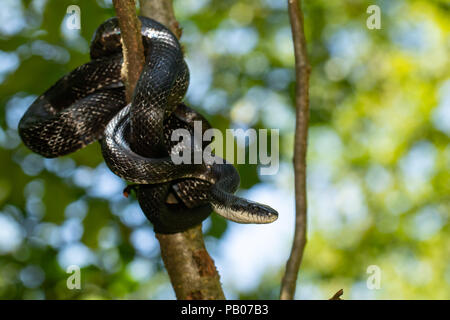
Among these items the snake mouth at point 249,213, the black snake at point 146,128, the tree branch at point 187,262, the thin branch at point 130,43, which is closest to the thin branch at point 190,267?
the tree branch at point 187,262

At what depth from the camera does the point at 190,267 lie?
10.2 ft

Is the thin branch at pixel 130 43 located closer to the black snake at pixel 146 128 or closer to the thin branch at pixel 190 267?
the black snake at pixel 146 128

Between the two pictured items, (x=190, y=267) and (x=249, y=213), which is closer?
(x=249, y=213)

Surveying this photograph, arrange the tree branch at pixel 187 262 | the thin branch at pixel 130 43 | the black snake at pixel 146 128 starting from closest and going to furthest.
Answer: the thin branch at pixel 130 43 < the black snake at pixel 146 128 < the tree branch at pixel 187 262

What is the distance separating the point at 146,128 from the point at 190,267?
0.93 meters

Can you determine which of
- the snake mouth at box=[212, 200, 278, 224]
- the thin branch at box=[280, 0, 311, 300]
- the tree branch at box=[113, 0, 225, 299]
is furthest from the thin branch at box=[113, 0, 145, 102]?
the thin branch at box=[280, 0, 311, 300]

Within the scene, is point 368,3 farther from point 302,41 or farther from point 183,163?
point 183,163

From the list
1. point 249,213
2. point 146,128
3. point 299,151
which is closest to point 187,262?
point 249,213

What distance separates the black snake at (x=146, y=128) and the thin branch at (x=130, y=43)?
8 centimetres

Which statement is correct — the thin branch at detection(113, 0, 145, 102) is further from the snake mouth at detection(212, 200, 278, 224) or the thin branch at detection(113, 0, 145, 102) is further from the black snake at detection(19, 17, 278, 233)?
the snake mouth at detection(212, 200, 278, 224)

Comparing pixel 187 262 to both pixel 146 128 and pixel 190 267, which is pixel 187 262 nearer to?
pixel 190 267

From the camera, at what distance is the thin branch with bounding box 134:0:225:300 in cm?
308

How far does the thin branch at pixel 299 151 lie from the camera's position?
308 centimetres

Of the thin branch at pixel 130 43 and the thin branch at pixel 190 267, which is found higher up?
the thin branch at pixel 130 43
